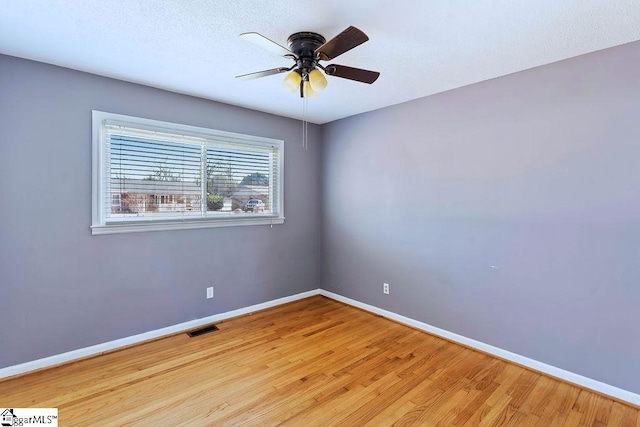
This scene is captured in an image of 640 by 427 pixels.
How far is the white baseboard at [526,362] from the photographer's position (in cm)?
208

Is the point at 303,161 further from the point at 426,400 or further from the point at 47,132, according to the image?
the point at 426,400

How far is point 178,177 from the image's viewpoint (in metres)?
3.05

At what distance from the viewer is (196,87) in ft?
9.38

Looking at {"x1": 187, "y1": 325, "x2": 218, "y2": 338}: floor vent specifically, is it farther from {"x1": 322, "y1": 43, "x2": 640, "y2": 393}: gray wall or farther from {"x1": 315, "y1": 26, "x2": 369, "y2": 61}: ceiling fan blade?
{"x1": 315, "y1": 26, "x2": 369, "y2": 61}: ceiling fan blade

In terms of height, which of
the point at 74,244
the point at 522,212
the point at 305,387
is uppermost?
the point at 522,212

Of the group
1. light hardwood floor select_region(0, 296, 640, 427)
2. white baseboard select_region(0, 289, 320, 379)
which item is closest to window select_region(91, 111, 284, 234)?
white baseboard select_region(0, 289, 320, 379)

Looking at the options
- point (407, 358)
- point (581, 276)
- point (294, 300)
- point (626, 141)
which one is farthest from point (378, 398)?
point (626, 141)

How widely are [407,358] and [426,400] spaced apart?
54 cm

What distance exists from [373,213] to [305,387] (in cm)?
203

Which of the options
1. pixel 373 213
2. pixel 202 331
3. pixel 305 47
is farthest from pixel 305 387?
pixel 305 47

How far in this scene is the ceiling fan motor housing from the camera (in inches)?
75.7

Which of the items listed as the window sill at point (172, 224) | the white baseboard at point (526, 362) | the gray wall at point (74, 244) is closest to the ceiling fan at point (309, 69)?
the gray wall at point (74, 244)

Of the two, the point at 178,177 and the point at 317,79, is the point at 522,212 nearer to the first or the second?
the point at 317,79

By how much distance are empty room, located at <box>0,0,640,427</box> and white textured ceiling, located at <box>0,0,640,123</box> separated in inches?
0.7
